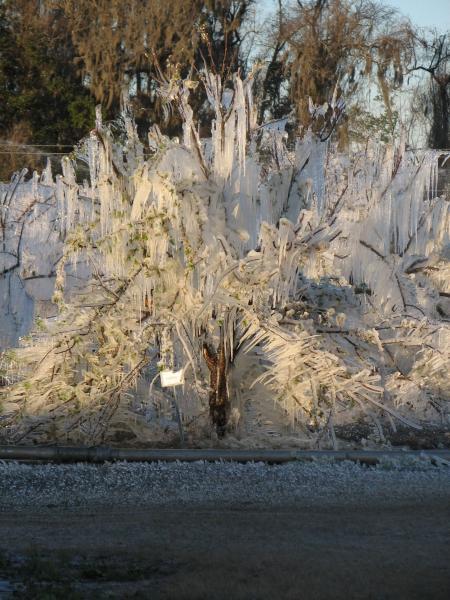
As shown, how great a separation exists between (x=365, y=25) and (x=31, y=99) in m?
13.0

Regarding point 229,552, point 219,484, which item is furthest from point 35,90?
point 229,552

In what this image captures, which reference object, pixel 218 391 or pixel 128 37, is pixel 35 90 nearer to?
pixel 128 37

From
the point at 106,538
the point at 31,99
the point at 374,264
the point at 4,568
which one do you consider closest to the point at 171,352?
the point at 374,264

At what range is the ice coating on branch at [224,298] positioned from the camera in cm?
1209

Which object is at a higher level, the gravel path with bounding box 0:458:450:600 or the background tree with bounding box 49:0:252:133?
the background tree with bounding box 49:0:252:133

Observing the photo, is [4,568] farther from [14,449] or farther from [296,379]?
[296,379]

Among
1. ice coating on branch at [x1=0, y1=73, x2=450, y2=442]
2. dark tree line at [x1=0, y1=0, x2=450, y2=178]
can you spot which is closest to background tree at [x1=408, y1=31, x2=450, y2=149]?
dark tree line at [x1=0, y1=0, x2=450, y2=178]

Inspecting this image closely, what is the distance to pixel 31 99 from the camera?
39.3 meters

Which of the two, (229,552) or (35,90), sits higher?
(35,90)

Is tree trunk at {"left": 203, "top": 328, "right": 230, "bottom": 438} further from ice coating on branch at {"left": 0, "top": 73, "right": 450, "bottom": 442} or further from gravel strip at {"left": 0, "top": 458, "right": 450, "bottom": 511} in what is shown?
gravel strip at {"left": 0, "top": 458, "right": 450, "bottom": 511}

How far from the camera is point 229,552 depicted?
734 centimetres

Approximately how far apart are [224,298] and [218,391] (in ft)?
4.69

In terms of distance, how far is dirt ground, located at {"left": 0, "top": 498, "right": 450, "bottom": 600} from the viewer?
6374mm

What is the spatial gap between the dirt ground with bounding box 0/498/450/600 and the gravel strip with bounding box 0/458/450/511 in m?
0.42
